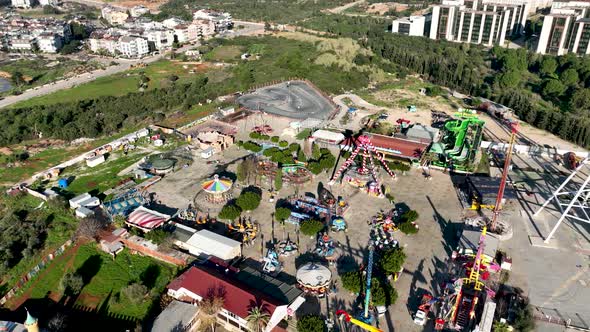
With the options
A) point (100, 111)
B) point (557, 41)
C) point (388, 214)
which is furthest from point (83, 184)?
point (557, 41)

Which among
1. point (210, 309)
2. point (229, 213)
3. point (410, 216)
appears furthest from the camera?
point (229, 213)

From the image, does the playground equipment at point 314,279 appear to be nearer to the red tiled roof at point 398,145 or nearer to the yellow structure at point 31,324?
the yellow structure at point 31,324

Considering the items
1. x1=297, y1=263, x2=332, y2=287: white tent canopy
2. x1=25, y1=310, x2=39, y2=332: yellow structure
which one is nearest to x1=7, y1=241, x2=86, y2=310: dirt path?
x1=25, y1=310, x2=39, y2=332: yellow structure

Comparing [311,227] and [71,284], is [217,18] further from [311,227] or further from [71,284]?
[71,284]

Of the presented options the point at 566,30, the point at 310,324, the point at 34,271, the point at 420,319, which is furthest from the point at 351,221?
the point at 566,30

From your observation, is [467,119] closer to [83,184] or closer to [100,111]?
[83,184]

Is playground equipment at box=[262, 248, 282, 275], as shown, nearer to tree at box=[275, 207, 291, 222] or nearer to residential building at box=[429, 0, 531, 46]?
tree at box=[275, 207, 291, 222]
